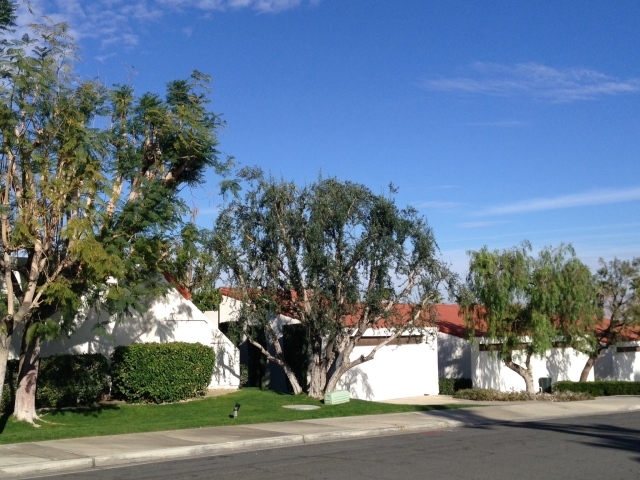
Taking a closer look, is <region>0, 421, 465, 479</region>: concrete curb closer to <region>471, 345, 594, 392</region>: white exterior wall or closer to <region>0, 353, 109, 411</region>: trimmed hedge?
<region>0, 353, 109, 411</region>: trimmed hedge

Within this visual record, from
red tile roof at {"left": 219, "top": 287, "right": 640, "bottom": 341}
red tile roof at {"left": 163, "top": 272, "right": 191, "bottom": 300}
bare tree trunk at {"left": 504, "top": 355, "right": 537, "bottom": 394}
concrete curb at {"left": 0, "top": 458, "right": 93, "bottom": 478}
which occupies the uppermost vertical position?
red tile roof at {"left": 163, "top": 272, "right": 191, "bottom": 300}

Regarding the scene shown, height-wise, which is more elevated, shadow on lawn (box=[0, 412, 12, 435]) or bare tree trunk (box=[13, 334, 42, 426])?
bare tree trunk (box=[13, 334, 42, 426])

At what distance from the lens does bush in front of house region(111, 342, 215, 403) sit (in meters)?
21.3

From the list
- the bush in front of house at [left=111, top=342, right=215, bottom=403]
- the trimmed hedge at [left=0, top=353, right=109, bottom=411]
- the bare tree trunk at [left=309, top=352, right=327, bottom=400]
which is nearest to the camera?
the trimmed hedge at [left=0, top=353, right=109, bottom=411]

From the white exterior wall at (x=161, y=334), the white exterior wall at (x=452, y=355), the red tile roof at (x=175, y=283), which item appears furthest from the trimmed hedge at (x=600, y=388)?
the red tile roof at (x=175, y=283)

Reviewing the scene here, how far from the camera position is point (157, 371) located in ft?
70.8

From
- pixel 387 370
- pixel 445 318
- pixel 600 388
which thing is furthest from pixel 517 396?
pixel 445 318

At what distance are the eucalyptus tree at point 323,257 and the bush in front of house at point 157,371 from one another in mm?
2230

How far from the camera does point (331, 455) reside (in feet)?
44.9

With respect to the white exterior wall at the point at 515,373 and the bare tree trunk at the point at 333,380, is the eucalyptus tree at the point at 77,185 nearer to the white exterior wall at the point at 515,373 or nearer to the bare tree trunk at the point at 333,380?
the bare tree trunk at the point at 333,380

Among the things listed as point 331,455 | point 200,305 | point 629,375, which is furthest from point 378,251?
point 629,375

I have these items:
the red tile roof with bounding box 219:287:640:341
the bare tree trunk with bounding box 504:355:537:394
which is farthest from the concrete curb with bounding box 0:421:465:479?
the bare tree trunk with bounding box 504:355:537:394

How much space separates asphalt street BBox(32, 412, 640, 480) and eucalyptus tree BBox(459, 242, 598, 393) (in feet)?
40.1

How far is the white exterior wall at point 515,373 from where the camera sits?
104ft
